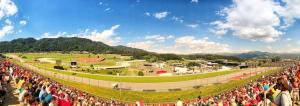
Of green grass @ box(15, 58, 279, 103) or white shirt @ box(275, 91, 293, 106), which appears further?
green grass @ box(15, 58, 279, 103)

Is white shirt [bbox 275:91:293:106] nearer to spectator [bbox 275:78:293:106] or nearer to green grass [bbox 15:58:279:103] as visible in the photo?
Answer: spectator [bbox 275:78:293:106]

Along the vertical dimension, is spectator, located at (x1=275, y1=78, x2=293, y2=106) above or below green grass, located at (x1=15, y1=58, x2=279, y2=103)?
above

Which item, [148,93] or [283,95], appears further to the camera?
[148,93]

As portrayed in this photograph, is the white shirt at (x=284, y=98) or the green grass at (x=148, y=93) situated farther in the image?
the green grass at (x=148, y=93)

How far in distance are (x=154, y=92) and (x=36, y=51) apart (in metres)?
64.8

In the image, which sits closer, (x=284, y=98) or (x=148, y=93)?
(x=284, y=98)

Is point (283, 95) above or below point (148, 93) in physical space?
above

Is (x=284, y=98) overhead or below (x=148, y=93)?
overhead

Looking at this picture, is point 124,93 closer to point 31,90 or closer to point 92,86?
point 92,86

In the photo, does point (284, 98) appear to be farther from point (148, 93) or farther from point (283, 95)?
point (148, 93)

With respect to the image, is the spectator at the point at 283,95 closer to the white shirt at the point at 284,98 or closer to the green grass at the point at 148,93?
the white shirt at the point at 284,98

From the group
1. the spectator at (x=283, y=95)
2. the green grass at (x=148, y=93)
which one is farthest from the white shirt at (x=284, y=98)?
the green grass at (x=148, y=93)

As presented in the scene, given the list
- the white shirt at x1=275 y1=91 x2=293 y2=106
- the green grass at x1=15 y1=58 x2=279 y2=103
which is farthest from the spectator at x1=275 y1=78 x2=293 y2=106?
A: the green grass at x1=15 y1=58 x2=279 y2=103

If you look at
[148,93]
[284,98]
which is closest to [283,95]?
[284,98]
